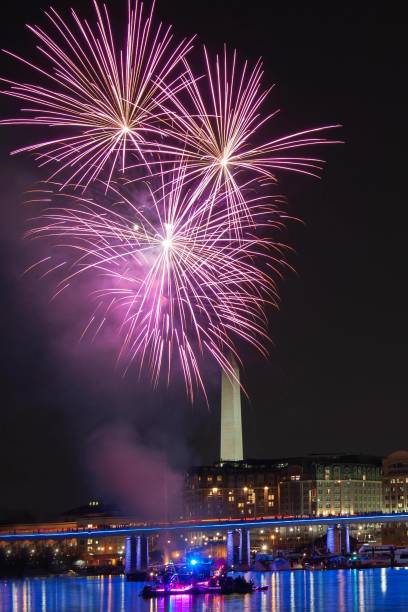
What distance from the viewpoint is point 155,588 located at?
90750 mm

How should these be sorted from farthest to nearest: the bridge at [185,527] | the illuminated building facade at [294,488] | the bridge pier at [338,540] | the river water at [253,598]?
the illuminated building facade at [294,488]
the bridge pier at [338,540]
the bridge at [185,527]
the river water at [253,598]

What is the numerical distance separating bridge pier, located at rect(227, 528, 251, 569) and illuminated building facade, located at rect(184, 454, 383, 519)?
54303 millimetres

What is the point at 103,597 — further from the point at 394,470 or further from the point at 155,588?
the point at 394,470

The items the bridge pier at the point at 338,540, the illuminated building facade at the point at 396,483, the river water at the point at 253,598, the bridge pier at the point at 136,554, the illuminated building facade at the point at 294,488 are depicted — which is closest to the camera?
the river water at the point at 253,598

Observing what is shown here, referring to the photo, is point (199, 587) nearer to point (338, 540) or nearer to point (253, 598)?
point (253, 598)

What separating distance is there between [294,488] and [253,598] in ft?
351

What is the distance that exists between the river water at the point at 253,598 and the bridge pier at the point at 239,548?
19810 millimetres

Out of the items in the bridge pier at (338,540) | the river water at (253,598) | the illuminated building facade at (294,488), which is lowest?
the river water at (253,598)

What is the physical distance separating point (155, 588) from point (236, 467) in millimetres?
101009

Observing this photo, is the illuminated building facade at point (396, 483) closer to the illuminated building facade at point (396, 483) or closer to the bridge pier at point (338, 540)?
the illuminated building facade at point (396, 483)

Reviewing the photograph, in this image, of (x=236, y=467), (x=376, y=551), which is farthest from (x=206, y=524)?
(x=236, y=467)

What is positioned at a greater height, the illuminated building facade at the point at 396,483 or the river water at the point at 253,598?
the illuminated building facade at the point at 396,483

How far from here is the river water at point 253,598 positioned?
3000 inches

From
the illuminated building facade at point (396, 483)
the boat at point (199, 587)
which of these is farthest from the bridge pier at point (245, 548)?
the illuminated building facade at point (396, 483)
